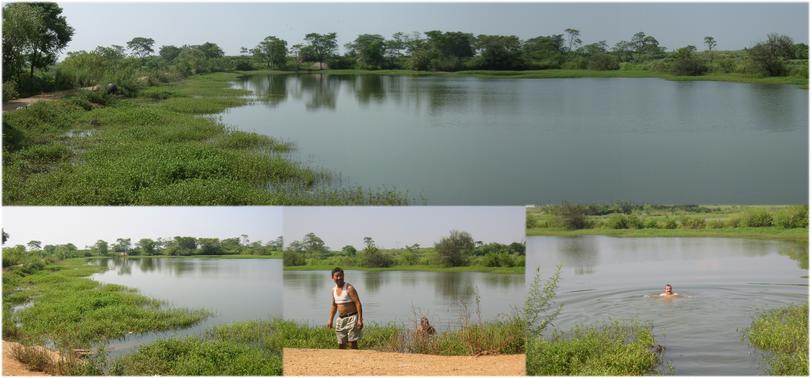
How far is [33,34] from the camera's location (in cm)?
1892

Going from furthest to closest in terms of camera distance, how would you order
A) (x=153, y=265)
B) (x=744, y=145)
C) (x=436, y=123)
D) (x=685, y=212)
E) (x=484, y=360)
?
(x=436, y=123) < (x=744, y=145) < (x=685, y=212) < (x=153, y=265) < (x=484, y=360)

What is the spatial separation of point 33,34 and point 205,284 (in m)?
11.2

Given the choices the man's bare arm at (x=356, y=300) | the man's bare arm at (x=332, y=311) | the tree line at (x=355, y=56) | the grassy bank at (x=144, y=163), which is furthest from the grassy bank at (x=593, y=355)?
the tree line at (x=355, y=56)

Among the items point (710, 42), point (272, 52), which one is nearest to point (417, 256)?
point (710, 42)

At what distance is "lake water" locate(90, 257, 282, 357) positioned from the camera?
999 cm

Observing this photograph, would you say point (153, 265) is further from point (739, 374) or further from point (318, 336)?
point (739, 374)

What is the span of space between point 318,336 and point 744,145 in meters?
11.5

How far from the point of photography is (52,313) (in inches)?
396

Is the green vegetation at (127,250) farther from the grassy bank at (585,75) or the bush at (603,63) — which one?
the bush at (603,63)

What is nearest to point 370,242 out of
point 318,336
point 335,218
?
point 335,218

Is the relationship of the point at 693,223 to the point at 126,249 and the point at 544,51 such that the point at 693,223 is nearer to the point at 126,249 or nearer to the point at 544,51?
the point at 126,249

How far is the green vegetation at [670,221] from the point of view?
11516mm

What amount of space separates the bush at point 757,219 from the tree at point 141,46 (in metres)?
14.4

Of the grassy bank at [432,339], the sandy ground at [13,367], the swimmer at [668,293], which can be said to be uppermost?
the swimmer at [668,293]
